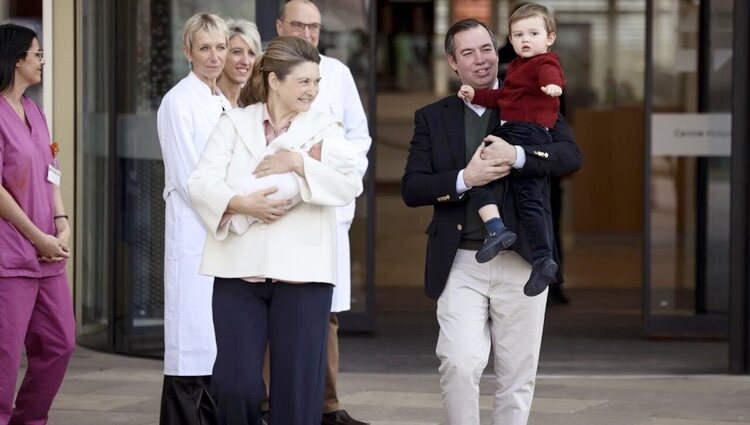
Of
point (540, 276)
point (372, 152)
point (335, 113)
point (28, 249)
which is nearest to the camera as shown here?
point (540, 276)

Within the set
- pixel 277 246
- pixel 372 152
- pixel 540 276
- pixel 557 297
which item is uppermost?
pixel 372 152

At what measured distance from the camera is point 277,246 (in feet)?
16.0

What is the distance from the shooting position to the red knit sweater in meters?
5.17

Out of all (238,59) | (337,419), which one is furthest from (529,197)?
(337,419)

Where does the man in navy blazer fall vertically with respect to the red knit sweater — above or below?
below

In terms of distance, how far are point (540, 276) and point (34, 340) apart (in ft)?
7.13

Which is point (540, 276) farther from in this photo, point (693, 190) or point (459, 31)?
point (693, 190)

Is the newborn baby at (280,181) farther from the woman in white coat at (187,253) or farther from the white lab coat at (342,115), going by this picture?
the white lab coat at (342,115)

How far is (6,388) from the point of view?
594 centimetres

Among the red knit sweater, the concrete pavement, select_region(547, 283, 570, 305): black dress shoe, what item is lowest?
the concrete pavement

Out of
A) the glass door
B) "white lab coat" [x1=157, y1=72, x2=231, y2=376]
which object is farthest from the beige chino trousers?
the glass door

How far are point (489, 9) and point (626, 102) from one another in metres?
2.65

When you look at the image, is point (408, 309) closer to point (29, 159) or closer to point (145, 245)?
point (145, 245)

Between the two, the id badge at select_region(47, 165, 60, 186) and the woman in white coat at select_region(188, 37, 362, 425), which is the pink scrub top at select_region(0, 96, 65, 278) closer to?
the id badge at select_region(47, 165, 60, 186)
